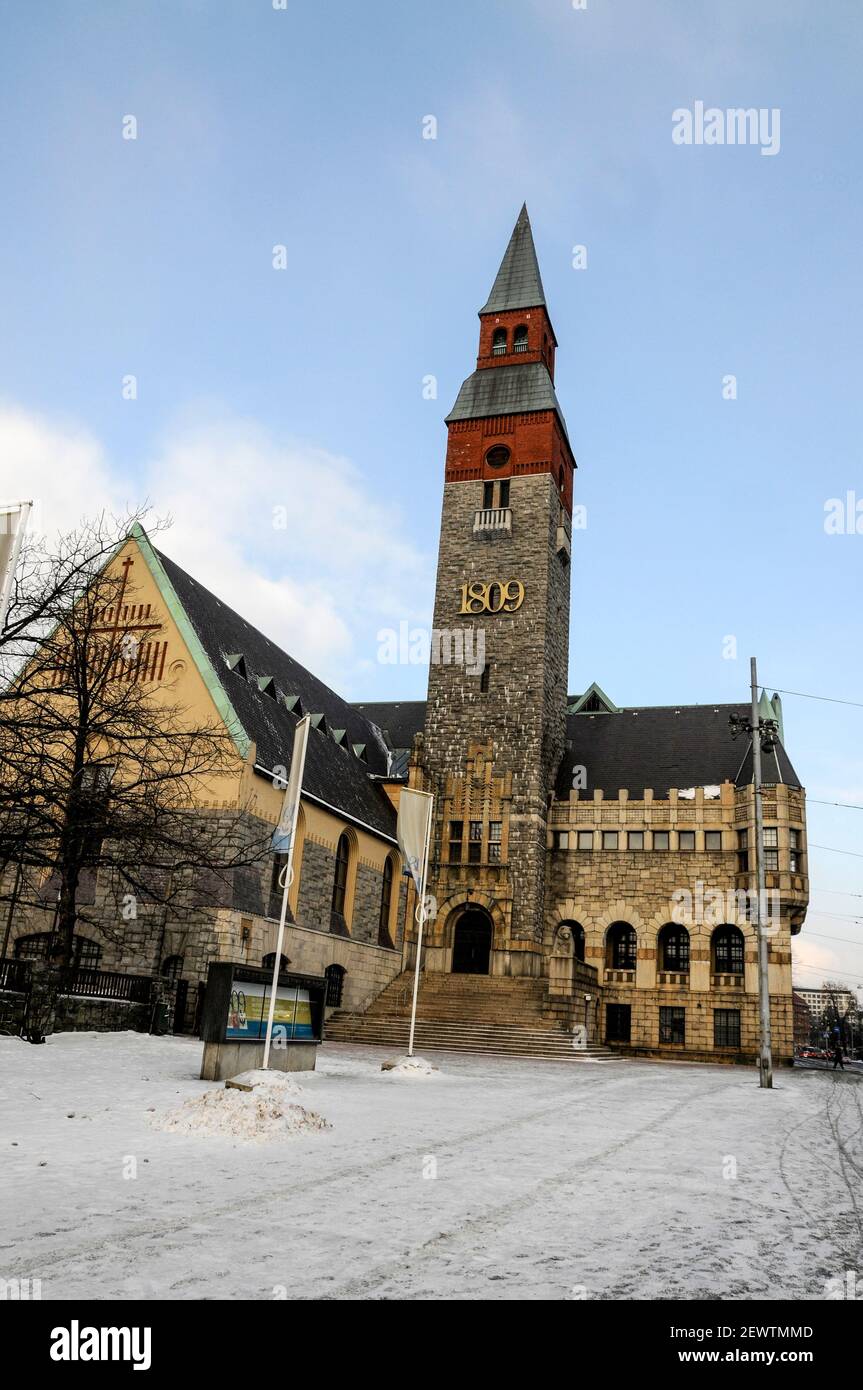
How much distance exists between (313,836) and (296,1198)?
2653cm

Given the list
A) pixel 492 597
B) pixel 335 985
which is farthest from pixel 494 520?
pixel 335 985

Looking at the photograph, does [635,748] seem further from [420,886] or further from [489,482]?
[420,886]

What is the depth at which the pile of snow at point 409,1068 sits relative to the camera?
1992 centimetres

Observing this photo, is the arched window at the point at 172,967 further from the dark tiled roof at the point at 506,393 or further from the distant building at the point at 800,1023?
the distant building at the point at 800,1023

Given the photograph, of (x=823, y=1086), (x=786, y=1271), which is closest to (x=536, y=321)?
(x=823, y=1086)

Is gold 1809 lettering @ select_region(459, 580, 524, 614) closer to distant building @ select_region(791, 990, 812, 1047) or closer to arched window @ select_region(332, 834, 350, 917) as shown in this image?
arched window @ select_region(332, 834, 350, 917)

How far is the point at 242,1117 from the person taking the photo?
1029cm

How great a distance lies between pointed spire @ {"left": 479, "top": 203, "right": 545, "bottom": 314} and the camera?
48906mm

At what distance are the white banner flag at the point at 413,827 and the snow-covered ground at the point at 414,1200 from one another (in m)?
10.2

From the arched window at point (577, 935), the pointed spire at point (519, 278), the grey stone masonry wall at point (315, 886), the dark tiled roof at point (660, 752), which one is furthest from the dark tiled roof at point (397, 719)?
the pointed spire at point (519, 278)

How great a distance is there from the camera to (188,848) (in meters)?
19.0

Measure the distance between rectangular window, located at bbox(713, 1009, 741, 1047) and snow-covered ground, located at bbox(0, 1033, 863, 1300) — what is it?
25.7 metres

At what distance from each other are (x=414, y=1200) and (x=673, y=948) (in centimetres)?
3626

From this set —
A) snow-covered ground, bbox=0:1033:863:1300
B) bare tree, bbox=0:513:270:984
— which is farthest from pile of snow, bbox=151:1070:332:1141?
bare tree, bbox=0:513:270:984
